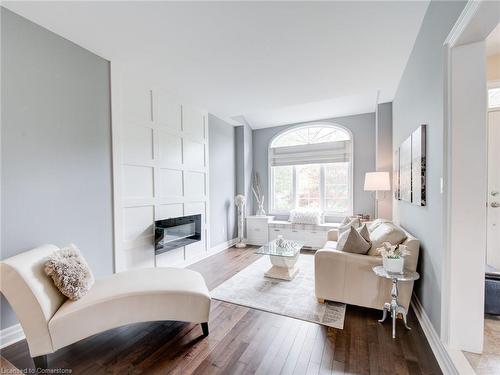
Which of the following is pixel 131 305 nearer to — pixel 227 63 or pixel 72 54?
pixel 72 54

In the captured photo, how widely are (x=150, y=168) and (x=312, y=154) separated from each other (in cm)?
355

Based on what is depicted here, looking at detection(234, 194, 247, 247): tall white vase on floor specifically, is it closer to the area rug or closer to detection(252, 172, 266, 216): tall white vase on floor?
detection(252, 172, 266, 216): tall white vase on floor

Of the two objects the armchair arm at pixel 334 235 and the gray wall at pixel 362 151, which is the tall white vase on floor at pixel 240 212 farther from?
the gray wall at pixel 362 151

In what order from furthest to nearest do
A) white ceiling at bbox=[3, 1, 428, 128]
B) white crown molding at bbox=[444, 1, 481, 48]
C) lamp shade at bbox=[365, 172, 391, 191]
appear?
1. lamp shade at bbox=[365, 172, 391, 191]
2. white ceiling at bbox=[3, 1, 428, 128]
3. white crown molding at bbox=[444, 1, 481, 48]

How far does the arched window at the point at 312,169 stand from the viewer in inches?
193

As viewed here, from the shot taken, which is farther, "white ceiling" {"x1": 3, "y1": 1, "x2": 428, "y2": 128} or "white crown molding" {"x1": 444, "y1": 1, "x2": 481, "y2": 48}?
"white ceiling" {"x1": 3, "y1": 1, "x2": 428, "y2": 128}

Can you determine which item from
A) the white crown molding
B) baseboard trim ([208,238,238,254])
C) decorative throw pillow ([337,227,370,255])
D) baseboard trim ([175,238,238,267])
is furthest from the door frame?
baseboard trim ([208,238,238,254])

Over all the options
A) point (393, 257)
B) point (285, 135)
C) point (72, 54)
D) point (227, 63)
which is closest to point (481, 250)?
point (393, 257)

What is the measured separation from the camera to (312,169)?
5.24m

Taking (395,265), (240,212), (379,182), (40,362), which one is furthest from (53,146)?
(379,182)

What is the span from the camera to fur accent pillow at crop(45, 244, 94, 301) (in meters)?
1.63

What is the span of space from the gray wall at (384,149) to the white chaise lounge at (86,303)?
3.55 meters

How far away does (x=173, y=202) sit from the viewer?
11.5 ft

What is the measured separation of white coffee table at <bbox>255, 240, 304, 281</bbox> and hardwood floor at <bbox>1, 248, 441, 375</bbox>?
92 centimetres
